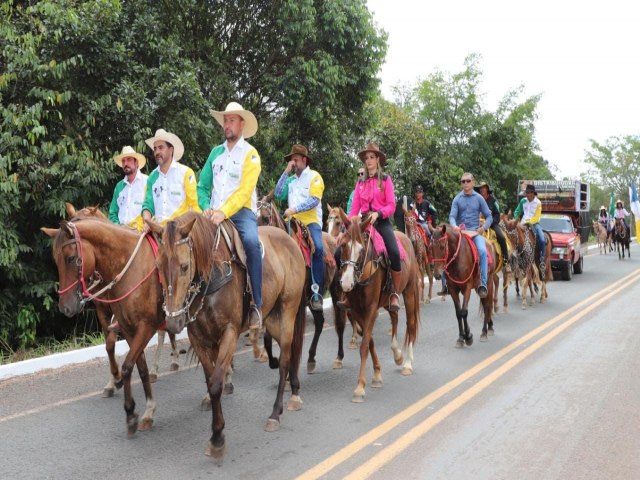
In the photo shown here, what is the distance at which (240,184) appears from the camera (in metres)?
6.34

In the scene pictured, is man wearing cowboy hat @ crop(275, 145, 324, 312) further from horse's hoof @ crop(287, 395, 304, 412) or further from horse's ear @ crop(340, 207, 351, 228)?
horse's hoof @ crop(287, 395, 304, 412)

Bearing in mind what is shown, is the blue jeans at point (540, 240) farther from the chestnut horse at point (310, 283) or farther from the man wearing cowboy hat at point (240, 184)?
the man wearing cowboy hat at point (240, 184)

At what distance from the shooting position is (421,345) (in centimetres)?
1041

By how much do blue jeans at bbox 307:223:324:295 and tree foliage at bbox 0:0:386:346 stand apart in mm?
4335

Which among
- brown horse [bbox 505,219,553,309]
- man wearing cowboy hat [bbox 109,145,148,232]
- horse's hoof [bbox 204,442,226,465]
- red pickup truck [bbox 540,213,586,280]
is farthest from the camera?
red pickup truck [bbox 540,213,586,280]

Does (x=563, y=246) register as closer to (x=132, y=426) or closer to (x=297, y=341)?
(x=297, y=341)

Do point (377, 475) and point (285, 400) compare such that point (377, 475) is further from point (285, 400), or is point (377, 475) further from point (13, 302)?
point (13, 302)

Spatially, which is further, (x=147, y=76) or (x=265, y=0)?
(x=265, y=0)

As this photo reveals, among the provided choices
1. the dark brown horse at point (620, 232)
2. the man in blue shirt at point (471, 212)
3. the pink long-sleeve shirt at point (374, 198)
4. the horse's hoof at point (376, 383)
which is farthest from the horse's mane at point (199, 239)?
the dark brown horse at point (620, 232)

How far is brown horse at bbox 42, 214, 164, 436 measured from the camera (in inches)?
237

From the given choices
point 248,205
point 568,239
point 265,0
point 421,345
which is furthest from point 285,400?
point 568,239

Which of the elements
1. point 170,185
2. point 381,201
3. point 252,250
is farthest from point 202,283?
point 381,201

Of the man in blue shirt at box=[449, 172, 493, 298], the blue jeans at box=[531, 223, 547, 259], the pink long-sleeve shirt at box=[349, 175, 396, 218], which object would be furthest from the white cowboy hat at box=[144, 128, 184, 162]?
the blue jeans at box=[531, 223, 547, 259]

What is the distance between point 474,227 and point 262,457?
724cm
